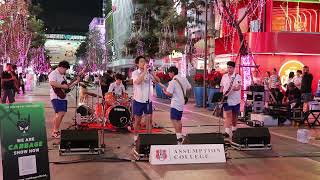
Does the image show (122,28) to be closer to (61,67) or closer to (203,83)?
(203,83)

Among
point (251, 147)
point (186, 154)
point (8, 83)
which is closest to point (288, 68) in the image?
point (8, 83)

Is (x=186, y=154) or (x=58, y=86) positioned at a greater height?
(x=58, y=86)

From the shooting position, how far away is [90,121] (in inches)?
574

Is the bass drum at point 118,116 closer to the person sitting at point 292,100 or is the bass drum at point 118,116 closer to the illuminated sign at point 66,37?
the person sitting at point 292,100

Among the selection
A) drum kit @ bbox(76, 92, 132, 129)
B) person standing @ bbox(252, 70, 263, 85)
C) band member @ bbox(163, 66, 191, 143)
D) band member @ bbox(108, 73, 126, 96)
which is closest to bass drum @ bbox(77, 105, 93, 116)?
drum kit @ bbox(76, 92, 132, 129)

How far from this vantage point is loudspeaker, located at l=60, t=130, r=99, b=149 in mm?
9500

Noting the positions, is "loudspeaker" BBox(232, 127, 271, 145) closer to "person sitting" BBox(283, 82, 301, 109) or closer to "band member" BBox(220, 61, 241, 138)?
"band member" BBox(220, 61, 241, 138)

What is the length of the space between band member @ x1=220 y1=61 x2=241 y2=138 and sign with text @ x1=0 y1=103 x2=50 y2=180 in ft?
20.6

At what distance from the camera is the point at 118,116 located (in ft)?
42.2

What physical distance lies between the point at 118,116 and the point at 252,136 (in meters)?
4.00

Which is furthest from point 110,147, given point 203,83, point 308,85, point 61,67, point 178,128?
point 203,83

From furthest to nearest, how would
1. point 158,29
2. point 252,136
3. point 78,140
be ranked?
point 158,29 < point 252,136 < point 78,140

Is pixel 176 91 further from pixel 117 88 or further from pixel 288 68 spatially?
pixel 288 68

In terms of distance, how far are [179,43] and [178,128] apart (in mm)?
26664
